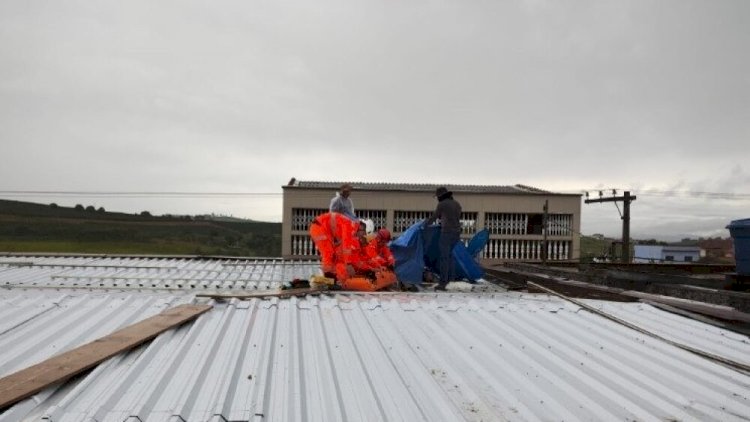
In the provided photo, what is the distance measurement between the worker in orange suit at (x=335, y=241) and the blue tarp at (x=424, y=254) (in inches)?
23.0

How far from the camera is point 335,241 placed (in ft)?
20.0

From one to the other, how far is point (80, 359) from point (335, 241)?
355cm

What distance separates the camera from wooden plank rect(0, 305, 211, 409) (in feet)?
7.96

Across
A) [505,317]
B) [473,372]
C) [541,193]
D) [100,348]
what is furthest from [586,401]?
[541,193]

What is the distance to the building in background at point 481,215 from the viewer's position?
18562 millimetres

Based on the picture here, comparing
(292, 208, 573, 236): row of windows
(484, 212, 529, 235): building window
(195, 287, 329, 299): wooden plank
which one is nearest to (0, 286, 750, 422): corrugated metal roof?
(195, 287, 329, 299): wooden plank

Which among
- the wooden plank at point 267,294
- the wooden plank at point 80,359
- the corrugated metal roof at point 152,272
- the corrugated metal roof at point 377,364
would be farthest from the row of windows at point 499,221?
the wooden plank at point 80,359

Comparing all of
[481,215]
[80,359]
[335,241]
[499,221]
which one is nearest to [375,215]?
[481,215]

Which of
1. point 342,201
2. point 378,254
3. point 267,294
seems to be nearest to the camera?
point 267,294

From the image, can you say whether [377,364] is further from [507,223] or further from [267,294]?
[507,223]

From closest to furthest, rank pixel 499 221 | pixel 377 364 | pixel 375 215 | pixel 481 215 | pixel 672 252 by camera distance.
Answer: pixel 377 364
pixel 375 215
pixel 481 215
pixel 499 221
pixel 672 252

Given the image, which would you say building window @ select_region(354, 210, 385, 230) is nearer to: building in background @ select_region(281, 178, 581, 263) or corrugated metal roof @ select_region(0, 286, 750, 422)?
building in background @ select_region(281, 178, 581, 263)

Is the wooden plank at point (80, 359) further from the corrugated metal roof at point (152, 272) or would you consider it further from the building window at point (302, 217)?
the building window at point (302, 217)

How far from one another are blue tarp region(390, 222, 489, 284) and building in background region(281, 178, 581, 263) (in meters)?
12.1
